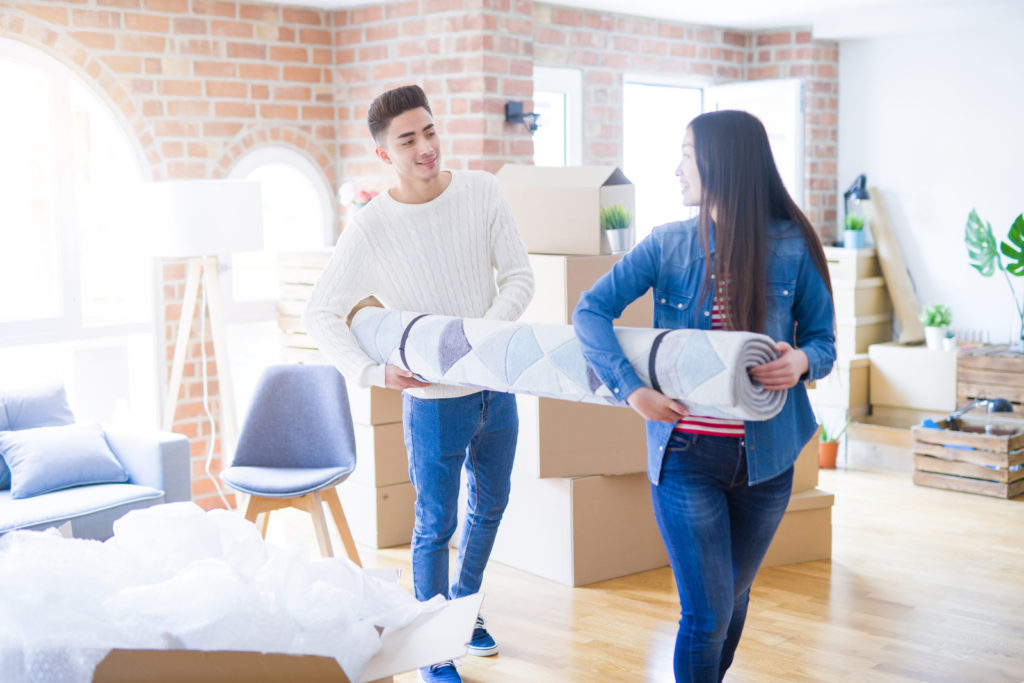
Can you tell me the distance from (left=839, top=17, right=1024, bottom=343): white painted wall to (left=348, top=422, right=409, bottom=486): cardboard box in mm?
3549

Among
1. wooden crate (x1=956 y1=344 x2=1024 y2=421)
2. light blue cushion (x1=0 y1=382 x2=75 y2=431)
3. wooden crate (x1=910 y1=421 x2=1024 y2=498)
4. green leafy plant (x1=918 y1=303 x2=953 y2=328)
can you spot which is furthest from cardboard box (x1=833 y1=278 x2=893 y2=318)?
light blue cushion (x1=0 y1=382 x2=75 y2=431)

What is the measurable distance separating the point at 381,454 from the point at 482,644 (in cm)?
125

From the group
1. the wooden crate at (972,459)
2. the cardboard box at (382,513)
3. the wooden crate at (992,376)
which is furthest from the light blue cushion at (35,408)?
the wooden crate at (992,376)

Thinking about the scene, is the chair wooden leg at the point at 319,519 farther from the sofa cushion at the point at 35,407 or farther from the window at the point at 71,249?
the window at the point at 71,249

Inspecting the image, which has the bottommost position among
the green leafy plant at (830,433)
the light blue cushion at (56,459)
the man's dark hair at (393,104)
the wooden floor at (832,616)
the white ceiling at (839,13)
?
the wooden floor at (832,616)

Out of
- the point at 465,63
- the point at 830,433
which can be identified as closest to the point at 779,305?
the point at 465,63

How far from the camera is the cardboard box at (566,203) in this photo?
349cm

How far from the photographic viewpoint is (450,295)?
256 cm

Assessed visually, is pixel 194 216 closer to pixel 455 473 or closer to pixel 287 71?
pixel 287 71

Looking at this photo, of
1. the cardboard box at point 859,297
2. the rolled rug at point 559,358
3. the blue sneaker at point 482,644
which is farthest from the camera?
the cardboard box at point 859,297

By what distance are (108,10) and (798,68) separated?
390 centimetres

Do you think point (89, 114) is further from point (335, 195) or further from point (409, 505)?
point (409, 505)

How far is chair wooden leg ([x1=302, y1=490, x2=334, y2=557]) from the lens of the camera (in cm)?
362

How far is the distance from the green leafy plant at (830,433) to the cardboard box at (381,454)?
2226mm
